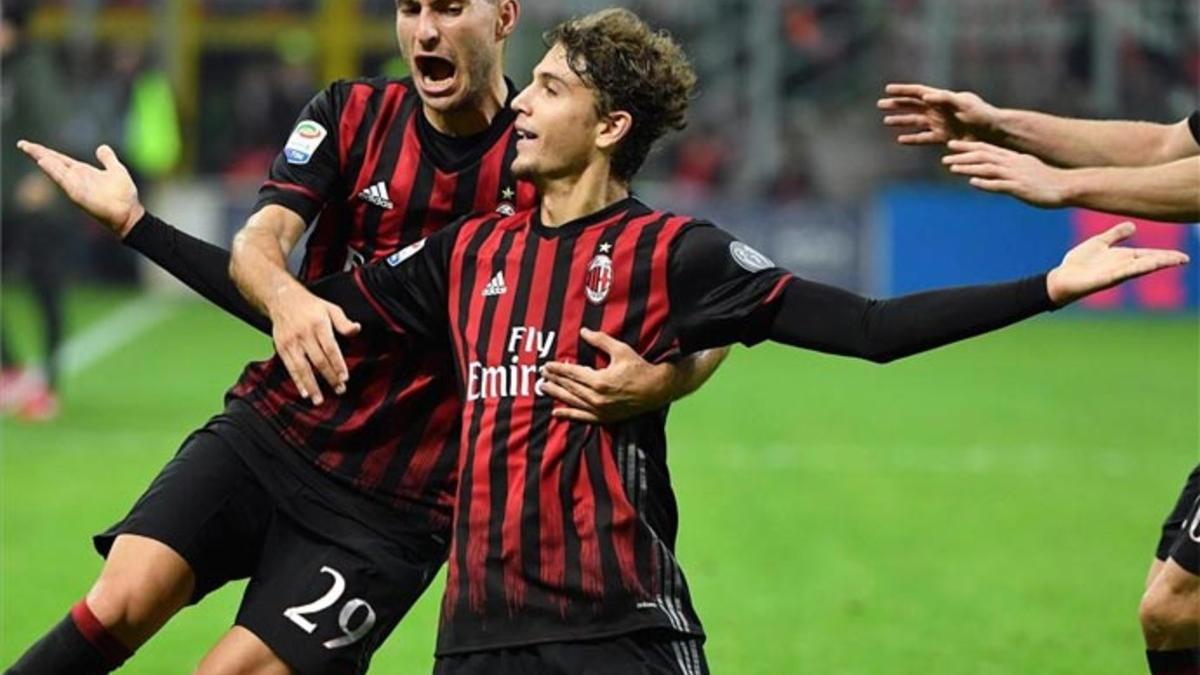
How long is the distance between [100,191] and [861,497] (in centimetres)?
663

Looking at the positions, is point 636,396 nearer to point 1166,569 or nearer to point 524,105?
point 524,105

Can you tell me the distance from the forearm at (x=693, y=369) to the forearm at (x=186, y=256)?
43.2 inches

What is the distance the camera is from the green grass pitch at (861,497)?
27.7 feet

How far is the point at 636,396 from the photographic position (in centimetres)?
507

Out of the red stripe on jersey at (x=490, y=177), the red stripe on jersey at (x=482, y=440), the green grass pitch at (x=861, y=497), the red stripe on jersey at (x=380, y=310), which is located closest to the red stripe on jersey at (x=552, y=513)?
the red stripe on jersey at (x=482, y=440)

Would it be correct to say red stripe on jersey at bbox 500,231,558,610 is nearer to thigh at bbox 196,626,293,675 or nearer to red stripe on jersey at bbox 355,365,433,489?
red stripe on jersey at bbox 355,365,433,489

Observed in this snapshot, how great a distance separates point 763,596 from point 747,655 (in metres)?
1.14

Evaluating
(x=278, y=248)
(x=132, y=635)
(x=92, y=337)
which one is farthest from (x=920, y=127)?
(x=92, y=337)

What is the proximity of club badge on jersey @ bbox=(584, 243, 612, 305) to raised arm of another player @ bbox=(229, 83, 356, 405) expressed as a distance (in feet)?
1.96

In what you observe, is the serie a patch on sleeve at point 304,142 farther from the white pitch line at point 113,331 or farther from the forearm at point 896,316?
the white pitch line at point 113,331

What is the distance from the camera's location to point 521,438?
5.12 meters

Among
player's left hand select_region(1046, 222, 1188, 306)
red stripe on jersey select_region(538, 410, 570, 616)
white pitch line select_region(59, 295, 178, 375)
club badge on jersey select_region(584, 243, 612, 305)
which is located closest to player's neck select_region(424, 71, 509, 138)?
club badge on jersey select_region(584, 243, 612, 305)

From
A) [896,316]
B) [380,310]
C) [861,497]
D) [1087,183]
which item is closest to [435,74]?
[380,310]

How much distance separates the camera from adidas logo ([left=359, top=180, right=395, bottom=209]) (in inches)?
231
